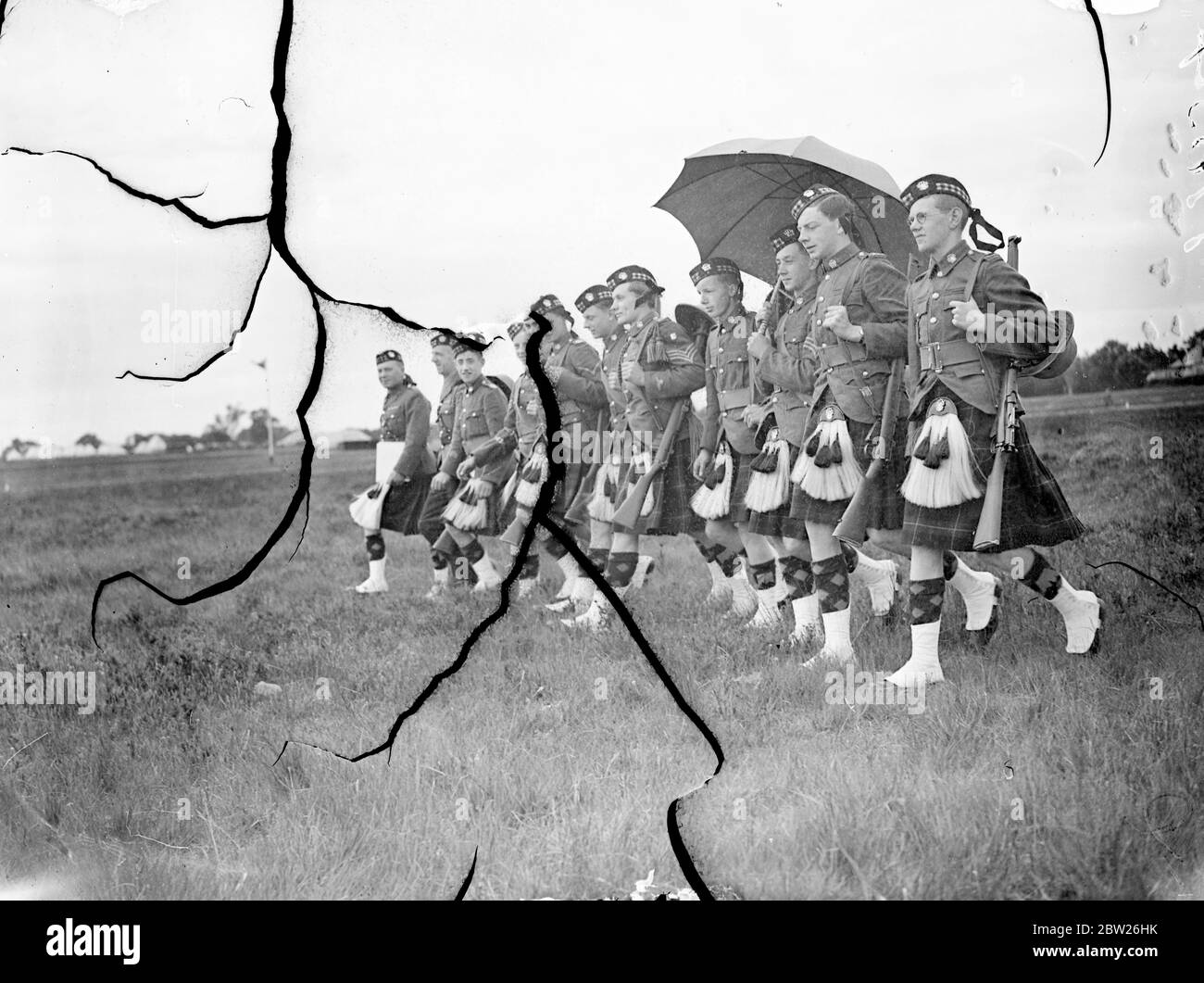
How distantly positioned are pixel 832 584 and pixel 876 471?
1.29ft

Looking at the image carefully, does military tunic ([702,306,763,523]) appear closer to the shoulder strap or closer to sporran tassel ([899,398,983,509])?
sporran tassel ([899,398,983,509])

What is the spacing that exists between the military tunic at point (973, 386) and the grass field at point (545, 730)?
15 centimetres

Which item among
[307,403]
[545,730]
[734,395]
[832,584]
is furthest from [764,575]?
[307,403]

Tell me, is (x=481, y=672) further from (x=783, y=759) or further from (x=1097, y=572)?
(x=1097, y=572)

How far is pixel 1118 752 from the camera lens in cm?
303

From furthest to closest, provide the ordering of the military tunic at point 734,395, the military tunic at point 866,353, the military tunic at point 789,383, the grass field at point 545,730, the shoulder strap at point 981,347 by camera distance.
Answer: the military tunic at point 734,395, the military tunic at point 789,383, the military tunic at point 866,353, the shoulder strap at point 981,347, the grass field at point 545,730

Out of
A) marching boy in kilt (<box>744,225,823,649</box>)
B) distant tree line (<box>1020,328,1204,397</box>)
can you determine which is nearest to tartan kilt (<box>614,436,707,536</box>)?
marching boy in kilt (<box>744,225,823,649</box>)

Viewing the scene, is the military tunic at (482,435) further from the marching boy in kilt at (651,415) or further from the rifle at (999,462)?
the rifle at (999,462)

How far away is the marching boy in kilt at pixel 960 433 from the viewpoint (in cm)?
316

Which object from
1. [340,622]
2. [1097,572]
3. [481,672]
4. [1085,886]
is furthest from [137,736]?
[1097,572]

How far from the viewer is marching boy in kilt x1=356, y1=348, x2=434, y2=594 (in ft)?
11.4

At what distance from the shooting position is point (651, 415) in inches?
141

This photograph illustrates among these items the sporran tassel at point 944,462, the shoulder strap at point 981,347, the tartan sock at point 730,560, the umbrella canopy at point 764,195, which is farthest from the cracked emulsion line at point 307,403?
the shoulder strap at point 981,347

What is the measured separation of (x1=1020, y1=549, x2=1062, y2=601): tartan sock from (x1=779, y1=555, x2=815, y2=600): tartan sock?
0.66 meters
